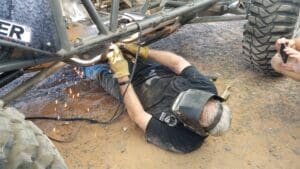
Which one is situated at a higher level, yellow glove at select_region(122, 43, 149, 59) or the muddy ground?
yellow glove at select_region(122, 43, 149, 59)

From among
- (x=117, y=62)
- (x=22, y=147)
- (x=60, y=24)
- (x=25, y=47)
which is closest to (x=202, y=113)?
(x=117, y=62)

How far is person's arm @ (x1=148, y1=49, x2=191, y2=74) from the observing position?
354cm

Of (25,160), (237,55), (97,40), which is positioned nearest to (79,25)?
(97,40)

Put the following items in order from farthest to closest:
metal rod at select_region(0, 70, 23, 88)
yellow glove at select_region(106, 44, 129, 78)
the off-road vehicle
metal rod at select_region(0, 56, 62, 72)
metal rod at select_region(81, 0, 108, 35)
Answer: yellow glove at select_region(106, 44, 129, 78), metal rod at select_region(0, 70, 23, 88), metal rod at select_region(81, 0, 108, 35), metal rod at select_region(0, 56, 62, 72), the off-road vehicle

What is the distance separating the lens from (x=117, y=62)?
10.6ft

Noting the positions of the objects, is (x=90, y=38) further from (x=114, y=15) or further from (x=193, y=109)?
(x=193, y=109)

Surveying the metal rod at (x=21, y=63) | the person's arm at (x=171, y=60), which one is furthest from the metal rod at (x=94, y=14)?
the person's arm at (x=171, y=60)

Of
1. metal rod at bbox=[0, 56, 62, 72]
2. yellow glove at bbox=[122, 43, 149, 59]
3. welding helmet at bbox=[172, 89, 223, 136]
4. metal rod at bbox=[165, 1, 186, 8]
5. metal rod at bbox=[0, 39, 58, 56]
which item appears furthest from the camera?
metal rod at bbox=[165, 1, 186, 8]

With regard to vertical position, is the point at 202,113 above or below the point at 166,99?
above

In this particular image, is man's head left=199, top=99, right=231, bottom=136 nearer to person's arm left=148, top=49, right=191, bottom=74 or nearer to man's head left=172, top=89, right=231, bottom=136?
man's head left=172, top=89, right=231, bottom=136

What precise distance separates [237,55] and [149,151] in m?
1.84

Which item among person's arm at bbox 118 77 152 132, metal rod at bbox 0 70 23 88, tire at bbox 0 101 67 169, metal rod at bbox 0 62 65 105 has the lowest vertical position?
person's arm at bbox 118 77 152 132

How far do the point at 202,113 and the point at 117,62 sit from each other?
761mm

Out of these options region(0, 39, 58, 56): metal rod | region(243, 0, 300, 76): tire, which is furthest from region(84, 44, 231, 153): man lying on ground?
region(0, 39, 58, 56): metal rod
